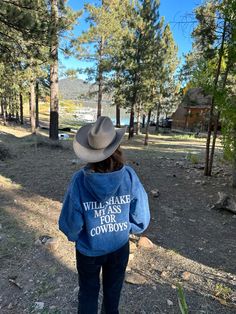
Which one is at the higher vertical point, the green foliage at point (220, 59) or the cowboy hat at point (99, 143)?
the green foliage at point (220, 59)

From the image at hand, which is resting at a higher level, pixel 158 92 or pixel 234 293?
pixel 158 92

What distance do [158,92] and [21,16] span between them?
14492 mm

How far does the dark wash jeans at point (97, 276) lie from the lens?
2.29 m

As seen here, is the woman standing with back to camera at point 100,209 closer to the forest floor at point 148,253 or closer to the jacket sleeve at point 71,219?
the jacket sleeve at point 71,219

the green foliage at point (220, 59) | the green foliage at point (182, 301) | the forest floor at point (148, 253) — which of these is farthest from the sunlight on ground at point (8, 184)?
the green foliage at point (182, 301)

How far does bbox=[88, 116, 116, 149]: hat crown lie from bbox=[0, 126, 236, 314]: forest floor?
183cm

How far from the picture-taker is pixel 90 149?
2182 millimetres

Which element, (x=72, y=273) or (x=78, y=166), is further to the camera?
(x=78, y=166)

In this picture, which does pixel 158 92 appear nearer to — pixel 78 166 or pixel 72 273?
pixel 78 166

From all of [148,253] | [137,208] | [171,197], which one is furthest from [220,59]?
[137,208]

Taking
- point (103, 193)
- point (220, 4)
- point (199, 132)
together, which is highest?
point (220, 4)

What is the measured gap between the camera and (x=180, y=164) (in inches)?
444

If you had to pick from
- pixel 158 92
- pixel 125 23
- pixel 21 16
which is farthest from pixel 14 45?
pixel 125 23

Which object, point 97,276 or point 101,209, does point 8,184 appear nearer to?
point 97,276
